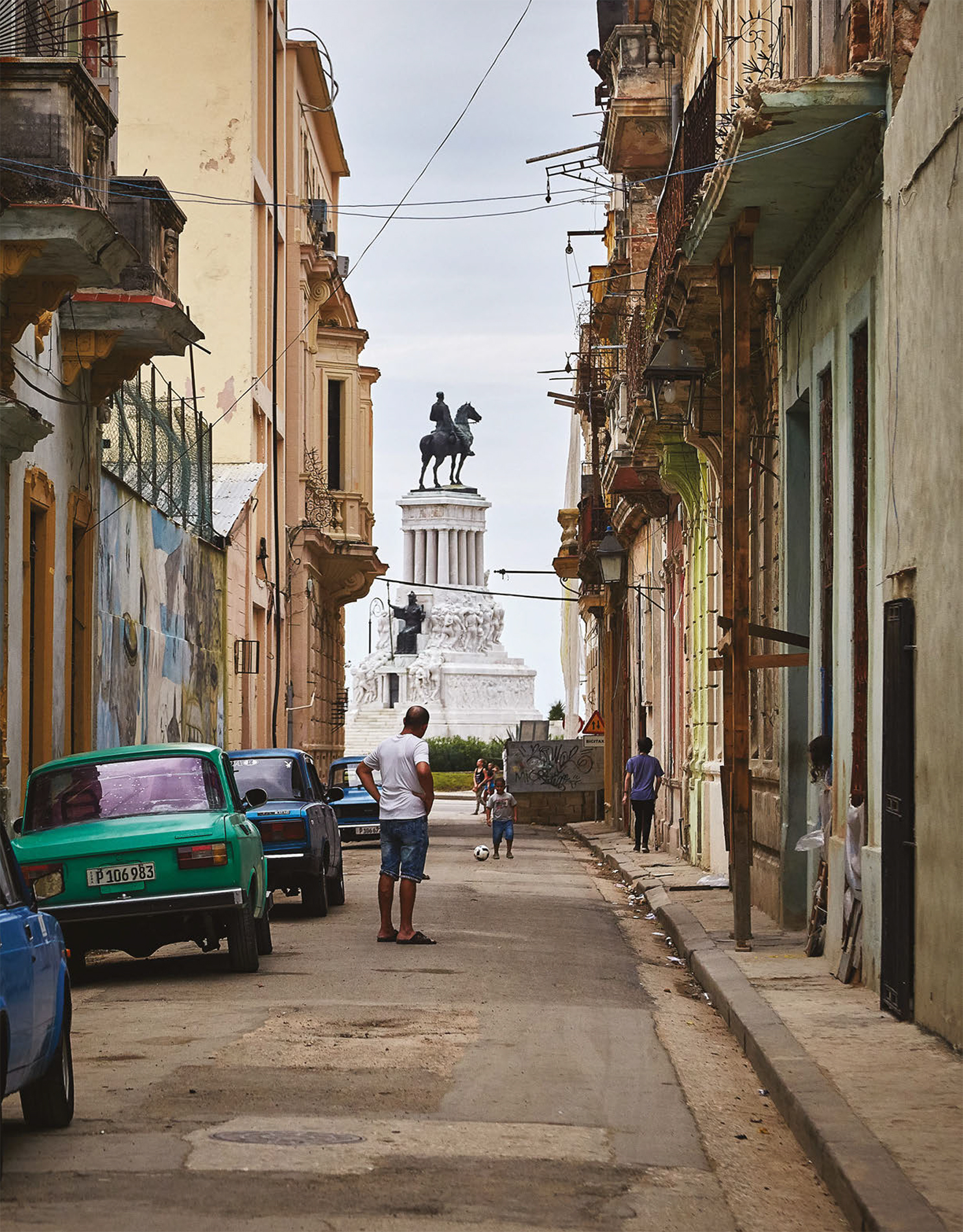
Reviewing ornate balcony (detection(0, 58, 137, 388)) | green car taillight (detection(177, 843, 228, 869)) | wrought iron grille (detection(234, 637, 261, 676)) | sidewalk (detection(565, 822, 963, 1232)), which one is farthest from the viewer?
wrought iron grille (detection(234, 637, 261, 676))

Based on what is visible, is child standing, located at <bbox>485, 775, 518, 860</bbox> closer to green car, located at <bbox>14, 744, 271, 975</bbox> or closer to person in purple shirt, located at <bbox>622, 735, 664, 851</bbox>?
person in purple shirt, located at <bbox>622, 735, 664, 851</bbox>

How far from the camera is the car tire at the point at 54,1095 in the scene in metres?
7.65

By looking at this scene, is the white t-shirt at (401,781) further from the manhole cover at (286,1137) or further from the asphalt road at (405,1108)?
the manhole cover at (286,1137)

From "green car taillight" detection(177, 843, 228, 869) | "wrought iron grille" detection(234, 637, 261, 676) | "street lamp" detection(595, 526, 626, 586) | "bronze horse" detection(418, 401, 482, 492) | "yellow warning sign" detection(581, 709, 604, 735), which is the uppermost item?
"bronze horse" detection(418, 401, 482, 492)

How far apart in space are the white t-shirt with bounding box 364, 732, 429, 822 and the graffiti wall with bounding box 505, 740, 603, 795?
32.9 m

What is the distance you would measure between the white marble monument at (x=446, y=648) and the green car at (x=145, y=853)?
81.7 meters

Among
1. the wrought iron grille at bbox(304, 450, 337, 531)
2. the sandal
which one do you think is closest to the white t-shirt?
the sandal

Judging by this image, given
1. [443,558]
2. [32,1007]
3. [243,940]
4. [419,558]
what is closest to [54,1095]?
[32,1007]

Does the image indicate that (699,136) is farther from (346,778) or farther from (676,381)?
(346,778)

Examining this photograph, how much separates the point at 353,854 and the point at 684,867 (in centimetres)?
902

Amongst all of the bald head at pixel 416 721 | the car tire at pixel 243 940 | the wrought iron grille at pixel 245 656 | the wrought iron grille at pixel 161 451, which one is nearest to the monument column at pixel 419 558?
the wrought iron grille at pixel 245 656

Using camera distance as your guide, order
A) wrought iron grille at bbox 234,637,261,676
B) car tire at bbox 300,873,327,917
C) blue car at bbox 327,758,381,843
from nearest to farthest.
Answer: car tire at bbox 300,873,327,917
blue car at bbox 327,758,381,843
wrought iron grille at bbox 234,637,261,676

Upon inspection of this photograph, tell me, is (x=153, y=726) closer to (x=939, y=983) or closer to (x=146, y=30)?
(x=146, y=30)

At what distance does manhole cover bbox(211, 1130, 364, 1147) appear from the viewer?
7.43 meters
